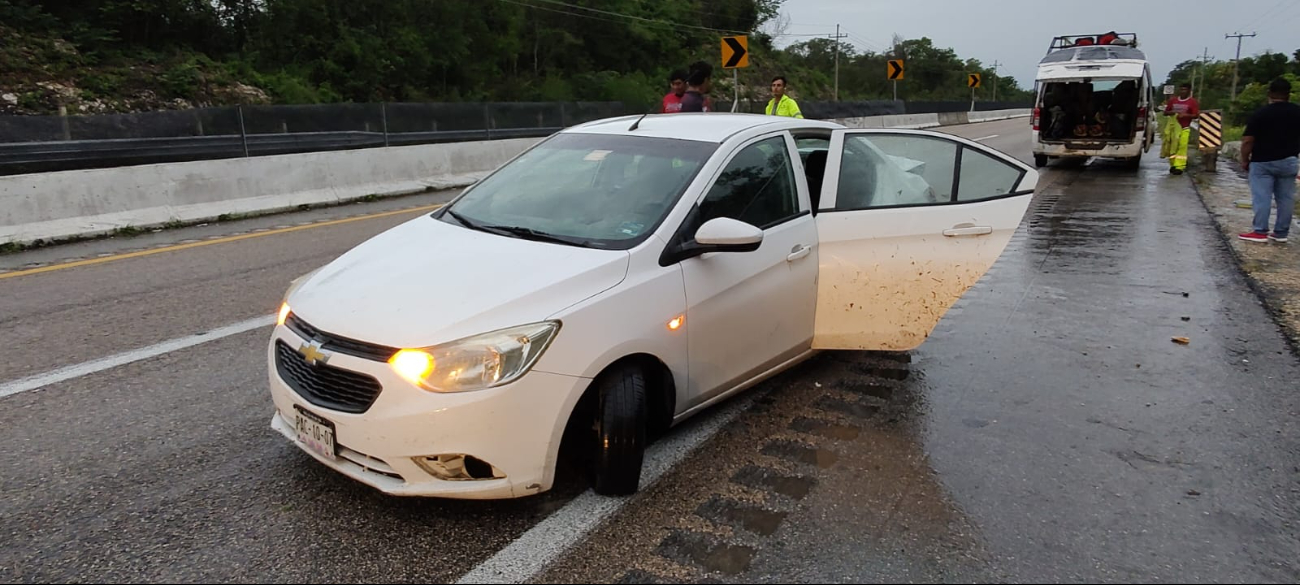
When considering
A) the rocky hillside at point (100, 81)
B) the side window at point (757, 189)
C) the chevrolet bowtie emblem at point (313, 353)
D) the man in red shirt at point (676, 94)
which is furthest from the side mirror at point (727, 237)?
the rocky hillside at point (100, 81)

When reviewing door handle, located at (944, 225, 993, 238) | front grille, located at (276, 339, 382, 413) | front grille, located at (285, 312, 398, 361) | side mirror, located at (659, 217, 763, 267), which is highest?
side mirror, located at (659, 217, 763, 267)

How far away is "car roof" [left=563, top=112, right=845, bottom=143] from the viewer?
443cm

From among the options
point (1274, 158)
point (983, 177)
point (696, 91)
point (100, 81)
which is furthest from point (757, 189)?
point (100, 81)

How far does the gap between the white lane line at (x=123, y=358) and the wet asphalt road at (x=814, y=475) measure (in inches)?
4.6

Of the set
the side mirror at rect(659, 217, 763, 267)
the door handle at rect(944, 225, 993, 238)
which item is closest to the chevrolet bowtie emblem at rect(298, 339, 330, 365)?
the side mirror at rect(659, 217, 763, 267)

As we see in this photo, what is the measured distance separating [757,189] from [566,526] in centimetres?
200

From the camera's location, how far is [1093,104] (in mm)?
18766

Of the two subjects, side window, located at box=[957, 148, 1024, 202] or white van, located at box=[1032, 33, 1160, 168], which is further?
white van, located at box=[1032, 33, 1160, 168]

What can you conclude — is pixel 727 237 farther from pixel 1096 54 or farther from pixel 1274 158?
pixel 1096 54

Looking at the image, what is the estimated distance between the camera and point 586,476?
3646 mm

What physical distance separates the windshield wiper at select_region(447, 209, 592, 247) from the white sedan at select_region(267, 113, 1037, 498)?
0.02 meters

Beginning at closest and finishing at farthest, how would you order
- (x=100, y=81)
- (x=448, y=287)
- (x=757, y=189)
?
(x=448, y=287) < (x=757, y=189) < (x=100, y=81)

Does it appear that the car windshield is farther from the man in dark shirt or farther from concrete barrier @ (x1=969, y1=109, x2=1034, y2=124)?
concrete barrier @ (x1=969, y1=109, x2=1034, y2=124)

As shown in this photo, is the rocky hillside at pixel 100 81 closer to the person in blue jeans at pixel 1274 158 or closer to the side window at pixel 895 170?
the side window at pixel 895 170
